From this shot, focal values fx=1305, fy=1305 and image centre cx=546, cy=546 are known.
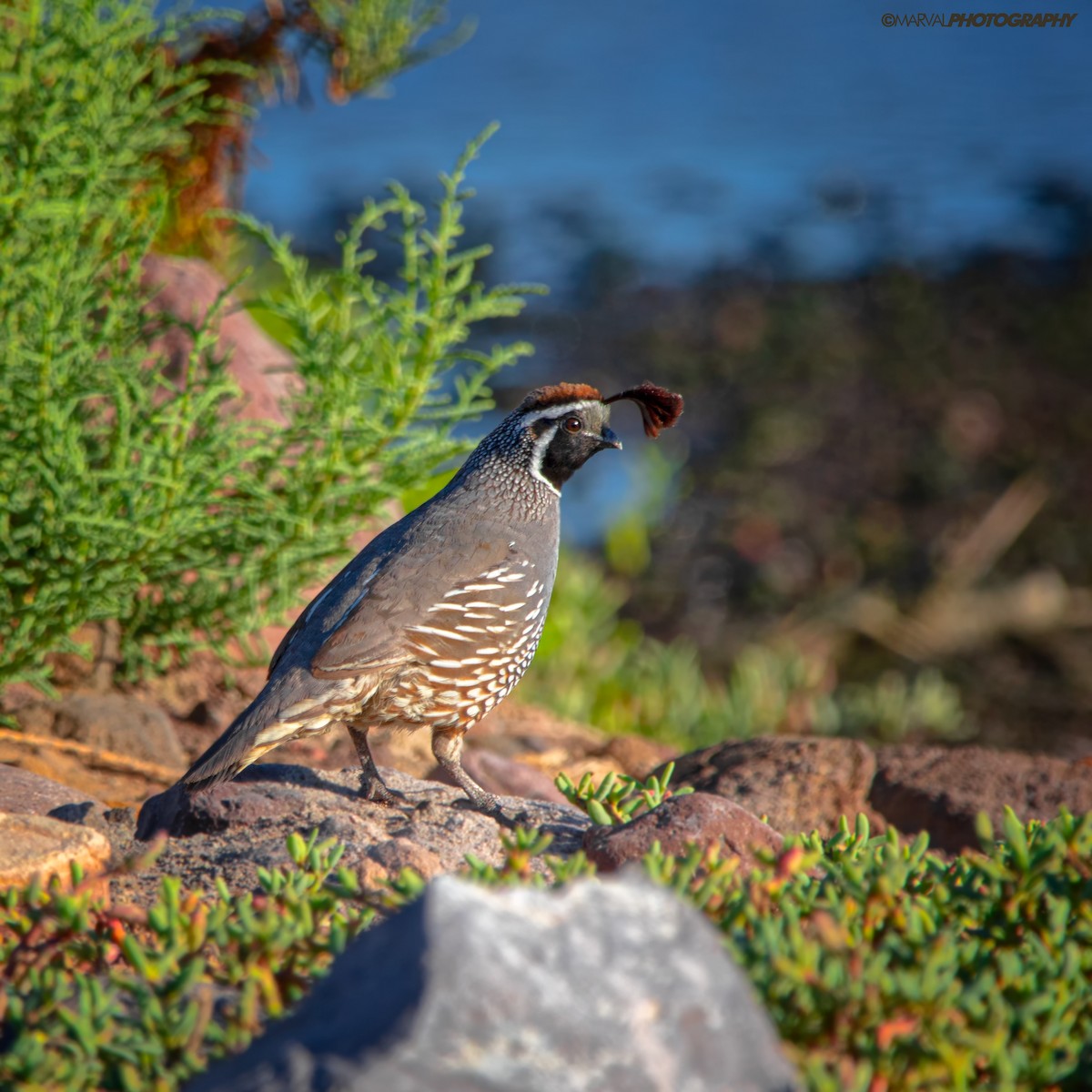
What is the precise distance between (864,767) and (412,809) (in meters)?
1.53

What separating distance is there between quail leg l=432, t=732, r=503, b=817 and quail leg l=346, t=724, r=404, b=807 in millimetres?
180

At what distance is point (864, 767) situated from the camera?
4.27 m

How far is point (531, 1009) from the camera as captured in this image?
1.74 meters

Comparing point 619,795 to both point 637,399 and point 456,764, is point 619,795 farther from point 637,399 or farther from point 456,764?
point 637,399

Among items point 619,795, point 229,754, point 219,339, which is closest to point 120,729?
point 229,754

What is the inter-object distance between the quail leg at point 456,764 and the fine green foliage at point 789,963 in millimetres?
1106

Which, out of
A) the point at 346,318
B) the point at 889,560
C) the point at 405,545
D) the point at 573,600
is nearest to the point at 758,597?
the point at 889,560

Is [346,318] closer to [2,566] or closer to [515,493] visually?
[515,493]

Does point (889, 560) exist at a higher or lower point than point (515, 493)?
lower

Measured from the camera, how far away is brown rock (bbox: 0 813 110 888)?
115 inches

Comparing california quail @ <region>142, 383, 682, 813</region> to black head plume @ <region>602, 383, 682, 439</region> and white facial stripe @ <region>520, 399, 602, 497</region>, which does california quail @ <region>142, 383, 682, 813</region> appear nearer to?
white facial stripe @ <region>520, 399, 602, 497</region>

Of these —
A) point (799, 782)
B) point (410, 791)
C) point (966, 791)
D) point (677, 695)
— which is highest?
point (410, 791)

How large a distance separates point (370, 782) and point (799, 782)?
4.57ft

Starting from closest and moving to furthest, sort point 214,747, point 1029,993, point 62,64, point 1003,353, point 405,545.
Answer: point 1029,993 < point 214,747 < point 405,545 < point 62,64 < point 1003,353
